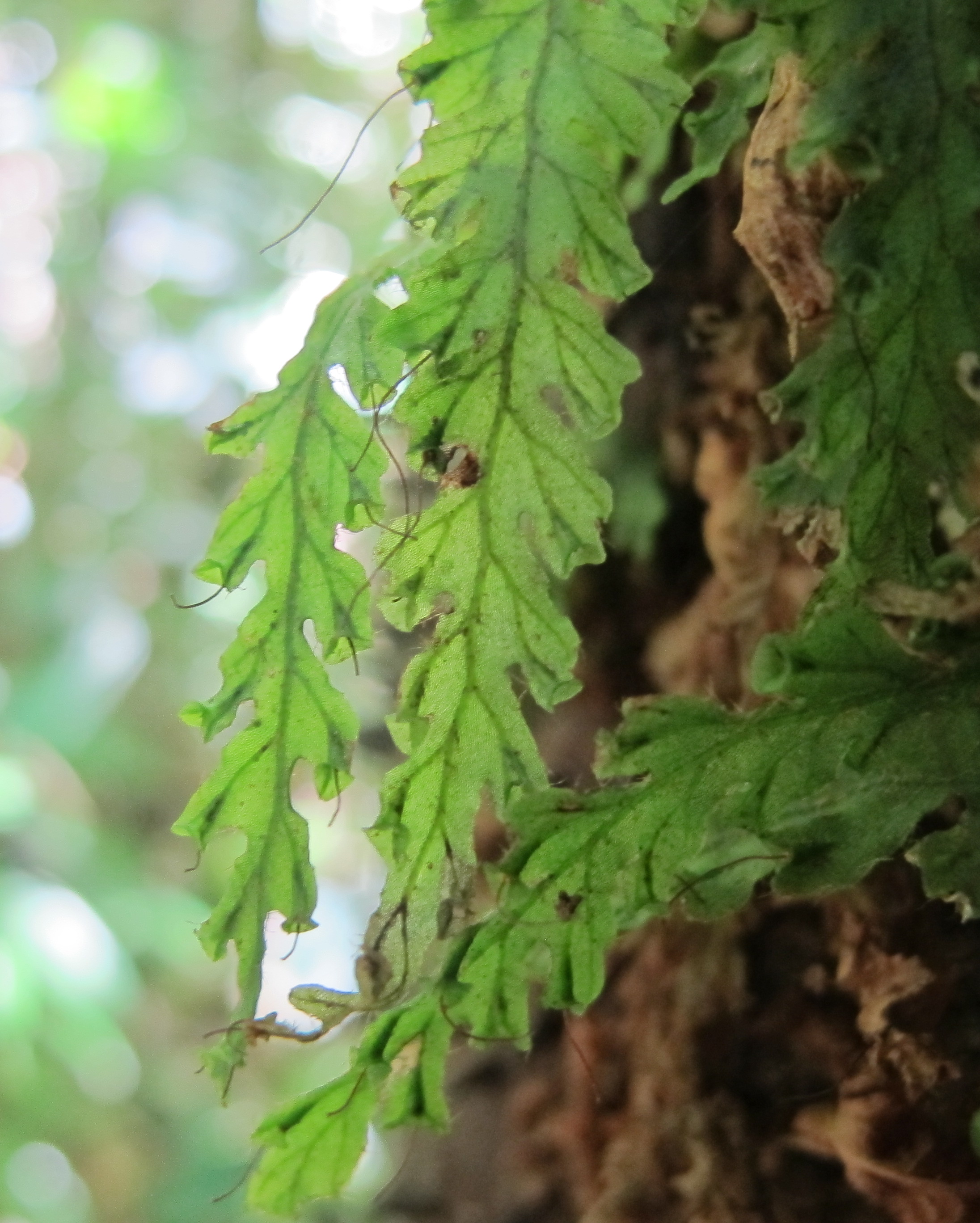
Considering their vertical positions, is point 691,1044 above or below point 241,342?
below

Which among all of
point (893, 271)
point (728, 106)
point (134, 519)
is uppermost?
point (134, 519)

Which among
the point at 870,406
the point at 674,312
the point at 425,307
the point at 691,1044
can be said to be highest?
the point at 674,312

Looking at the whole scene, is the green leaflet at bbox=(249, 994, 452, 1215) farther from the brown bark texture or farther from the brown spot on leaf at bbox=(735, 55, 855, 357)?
the brown spot on leaf at bbox=(735, 55, 855, 357)

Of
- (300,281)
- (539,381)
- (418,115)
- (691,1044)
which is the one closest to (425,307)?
(539,381)

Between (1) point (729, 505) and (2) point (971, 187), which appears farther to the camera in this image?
(1) point (729, 505)

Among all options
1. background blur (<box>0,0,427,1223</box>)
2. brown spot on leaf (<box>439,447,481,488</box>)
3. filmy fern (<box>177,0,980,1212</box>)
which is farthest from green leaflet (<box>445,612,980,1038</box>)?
background blur (<box>0,0,427,1223</box>)

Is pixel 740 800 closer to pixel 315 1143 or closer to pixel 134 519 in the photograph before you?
pixel 315 1143

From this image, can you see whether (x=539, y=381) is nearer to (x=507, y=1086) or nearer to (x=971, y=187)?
(x=971, y=187)

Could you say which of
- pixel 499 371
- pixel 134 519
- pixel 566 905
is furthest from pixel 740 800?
pixel 134 519
